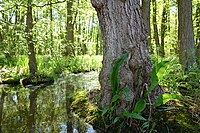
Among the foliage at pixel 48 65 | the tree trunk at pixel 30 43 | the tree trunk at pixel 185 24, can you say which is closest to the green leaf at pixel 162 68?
the tree trunk at pixel 185 24

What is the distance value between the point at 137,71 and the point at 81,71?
33.9 ft

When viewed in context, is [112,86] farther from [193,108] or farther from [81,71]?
[81,71]

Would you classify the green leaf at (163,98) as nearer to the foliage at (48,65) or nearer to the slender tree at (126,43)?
the slender tree at (126,43)

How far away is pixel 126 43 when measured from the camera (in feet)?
10.8

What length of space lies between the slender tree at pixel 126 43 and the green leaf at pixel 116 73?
0.33 ft

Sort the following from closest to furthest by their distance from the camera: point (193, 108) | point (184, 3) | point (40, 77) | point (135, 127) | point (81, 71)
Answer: point (135, 127) < point (193, 108) < point (184, 3) < point (40, 77) < point (81, 71)

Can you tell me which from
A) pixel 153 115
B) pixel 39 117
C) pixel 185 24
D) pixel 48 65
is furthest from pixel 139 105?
pixel 48 65

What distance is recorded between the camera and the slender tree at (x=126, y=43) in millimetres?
3238

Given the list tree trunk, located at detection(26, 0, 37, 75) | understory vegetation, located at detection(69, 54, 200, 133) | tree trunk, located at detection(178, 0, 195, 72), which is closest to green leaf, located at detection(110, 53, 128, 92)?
understory vegetation, located at detection(69, 54, 200, 133)

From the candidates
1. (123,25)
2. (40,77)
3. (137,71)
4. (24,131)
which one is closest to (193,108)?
(137,71)

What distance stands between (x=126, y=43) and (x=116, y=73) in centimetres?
48

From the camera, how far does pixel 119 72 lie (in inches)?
128

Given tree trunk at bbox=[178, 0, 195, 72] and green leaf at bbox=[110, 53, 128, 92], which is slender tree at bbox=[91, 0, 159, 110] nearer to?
green leaf at bbox=[110, 53, 128, 92]

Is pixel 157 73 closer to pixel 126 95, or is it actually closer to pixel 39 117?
pixel 126 95
